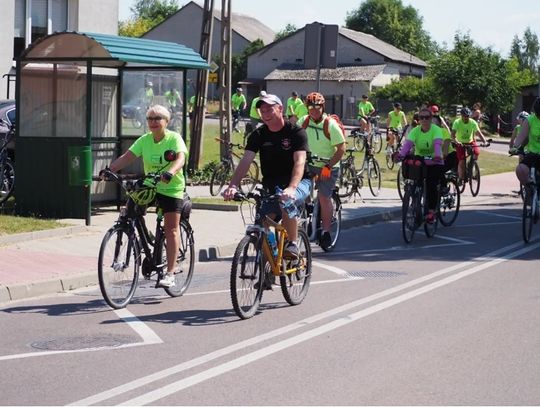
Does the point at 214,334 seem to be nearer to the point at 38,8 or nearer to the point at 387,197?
the point at 387,197

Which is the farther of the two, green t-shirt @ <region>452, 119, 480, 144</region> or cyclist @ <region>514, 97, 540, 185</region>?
green t-shirt @ <region>452, 119, 480, 144</region>

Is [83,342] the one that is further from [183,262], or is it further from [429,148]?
[429,148]

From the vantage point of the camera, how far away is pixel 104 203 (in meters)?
17.3

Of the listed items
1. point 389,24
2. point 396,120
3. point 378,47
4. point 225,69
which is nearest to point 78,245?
point 225,69

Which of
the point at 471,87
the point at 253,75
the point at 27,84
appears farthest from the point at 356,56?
the point at 27,84

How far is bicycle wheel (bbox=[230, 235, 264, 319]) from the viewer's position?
9.13 meters

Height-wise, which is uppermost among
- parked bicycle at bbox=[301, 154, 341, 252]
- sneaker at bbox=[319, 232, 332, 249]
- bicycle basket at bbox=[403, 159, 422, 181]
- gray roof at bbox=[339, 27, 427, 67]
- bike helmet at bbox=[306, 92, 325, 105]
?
gray roof at bbox=[339, 27, 427, 67]

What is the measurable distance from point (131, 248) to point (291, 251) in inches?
56.1

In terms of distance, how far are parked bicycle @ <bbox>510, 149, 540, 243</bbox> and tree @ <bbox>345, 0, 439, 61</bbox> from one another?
124526 mm

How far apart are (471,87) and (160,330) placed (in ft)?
201

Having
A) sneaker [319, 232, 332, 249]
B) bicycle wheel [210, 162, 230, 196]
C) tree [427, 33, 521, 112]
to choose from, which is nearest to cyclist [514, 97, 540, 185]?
sneaker [319, 232, 332, 249]

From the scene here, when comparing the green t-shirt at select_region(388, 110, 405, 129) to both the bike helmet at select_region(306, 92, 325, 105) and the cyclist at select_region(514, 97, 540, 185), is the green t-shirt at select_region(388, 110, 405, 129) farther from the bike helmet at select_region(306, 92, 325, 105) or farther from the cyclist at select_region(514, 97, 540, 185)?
the bike helmet at select_region(306, 92, 325, 105)

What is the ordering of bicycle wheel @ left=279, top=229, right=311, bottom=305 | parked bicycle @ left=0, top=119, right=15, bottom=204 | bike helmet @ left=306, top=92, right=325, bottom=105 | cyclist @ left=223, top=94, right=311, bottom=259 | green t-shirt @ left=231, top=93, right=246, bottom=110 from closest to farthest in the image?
cyclist @ left=223, top=94, right=311, bottom=259
bicycle wheel @ left=279, top=229, right=311, bottom=305
bike helmet @ left=306, top=92, right=325, bottom=105
parked bicycle @ left=0, top=119, right=15, bottom=204
green t-shirt @ left=231, top=93, right=246, bottom=110

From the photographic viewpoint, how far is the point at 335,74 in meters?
86.3
